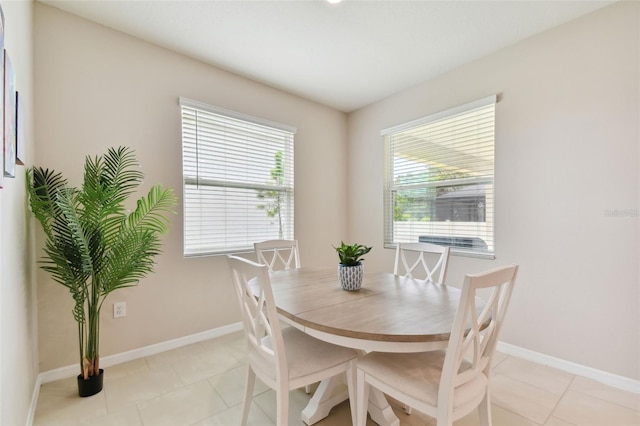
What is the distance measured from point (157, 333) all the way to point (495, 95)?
11.7 feet

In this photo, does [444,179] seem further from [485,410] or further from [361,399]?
[361,399]

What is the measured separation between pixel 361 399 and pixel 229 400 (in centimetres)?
94

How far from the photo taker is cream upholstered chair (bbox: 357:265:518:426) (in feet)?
3.42

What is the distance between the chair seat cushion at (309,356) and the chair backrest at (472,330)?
19.7 inches

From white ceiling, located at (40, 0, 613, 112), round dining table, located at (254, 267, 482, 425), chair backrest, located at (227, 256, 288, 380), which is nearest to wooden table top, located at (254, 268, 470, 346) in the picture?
round dining table, located at (254, 267, 482, 425)

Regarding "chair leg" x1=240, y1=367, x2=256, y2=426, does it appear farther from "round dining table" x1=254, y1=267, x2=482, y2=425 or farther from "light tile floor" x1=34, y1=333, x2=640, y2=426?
"round dining table" x1=254, y1=267, x2=482, y2=425

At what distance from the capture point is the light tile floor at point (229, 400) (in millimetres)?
1611

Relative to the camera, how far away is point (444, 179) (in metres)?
2.89

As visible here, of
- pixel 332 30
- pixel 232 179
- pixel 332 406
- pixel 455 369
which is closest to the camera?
pixel 455 369

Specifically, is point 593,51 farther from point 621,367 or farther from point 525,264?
point 621,367

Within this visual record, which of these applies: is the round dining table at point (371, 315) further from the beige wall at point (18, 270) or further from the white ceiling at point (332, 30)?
the white ceiling at point (332, 30)

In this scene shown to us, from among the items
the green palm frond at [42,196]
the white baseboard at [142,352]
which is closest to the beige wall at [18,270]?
the green palm frond at [42,196]

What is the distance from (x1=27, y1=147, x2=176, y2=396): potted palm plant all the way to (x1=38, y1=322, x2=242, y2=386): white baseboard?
34cm

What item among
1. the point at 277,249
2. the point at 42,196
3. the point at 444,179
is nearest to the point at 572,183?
the point at 444,179
